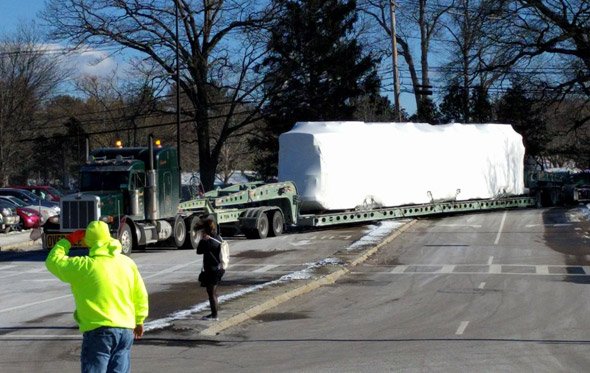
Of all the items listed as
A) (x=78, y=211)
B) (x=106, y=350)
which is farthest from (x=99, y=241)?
(x=78, y=211)

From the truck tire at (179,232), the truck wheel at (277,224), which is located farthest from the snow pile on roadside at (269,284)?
the truck tire at (179,232)

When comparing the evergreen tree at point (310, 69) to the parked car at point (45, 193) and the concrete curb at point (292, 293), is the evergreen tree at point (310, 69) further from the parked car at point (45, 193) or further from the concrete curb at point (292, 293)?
the concrete curb at point (292, 293)

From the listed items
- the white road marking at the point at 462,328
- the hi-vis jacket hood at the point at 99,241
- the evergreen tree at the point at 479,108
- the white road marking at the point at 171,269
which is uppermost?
the evergreen tree at the point at 479,108

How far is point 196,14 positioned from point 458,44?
17.8 metres

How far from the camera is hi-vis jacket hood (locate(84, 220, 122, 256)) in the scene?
7.73 metres

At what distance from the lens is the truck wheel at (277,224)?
Result: 34.3m

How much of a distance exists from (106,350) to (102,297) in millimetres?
412

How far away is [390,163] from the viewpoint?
3866cm

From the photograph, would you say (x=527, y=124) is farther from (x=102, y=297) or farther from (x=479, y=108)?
(x=102, y=297)

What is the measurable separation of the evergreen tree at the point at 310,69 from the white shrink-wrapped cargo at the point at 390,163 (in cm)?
1600

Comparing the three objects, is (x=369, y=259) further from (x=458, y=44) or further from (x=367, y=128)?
(x=458, y=44)

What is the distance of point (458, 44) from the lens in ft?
211

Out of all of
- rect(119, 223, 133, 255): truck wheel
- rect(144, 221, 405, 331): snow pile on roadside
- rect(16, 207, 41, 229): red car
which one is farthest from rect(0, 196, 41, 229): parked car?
rect(144, 221, 405, 331): snow pile on roadside

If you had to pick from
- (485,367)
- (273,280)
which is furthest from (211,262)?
(273,280)
